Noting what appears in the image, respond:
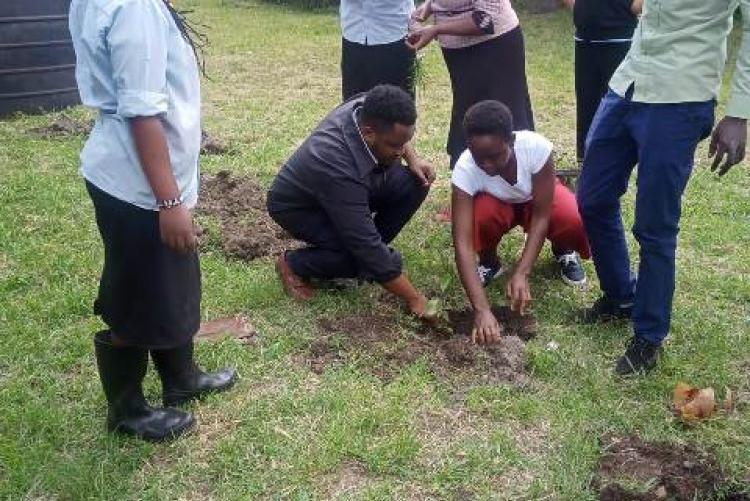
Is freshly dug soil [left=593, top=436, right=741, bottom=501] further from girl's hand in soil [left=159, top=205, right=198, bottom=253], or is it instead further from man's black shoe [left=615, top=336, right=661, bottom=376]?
girl's hand in soil [left=159, top=205, right=198, bottom=253]

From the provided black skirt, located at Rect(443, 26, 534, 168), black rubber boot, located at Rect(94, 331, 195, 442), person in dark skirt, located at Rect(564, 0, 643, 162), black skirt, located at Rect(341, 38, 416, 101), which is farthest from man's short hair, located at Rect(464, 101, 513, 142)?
person in dark skirt, located at Rect(564, 0, 643, 162)

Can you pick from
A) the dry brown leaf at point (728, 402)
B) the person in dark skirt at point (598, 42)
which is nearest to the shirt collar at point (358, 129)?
the dry brown leaf at point (728, 402)

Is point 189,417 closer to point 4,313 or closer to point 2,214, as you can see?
point 4,313

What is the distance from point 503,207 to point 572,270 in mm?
508

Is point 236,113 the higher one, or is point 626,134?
point 626,134

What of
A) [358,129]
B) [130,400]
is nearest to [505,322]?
[358,129]

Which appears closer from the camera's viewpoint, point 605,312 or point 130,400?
point 130,400

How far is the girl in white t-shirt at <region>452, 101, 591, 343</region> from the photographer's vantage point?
11.2 ft

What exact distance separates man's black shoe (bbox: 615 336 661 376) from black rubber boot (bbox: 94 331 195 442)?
63.2 inches

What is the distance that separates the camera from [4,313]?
12.0 ft

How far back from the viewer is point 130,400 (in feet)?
9.16

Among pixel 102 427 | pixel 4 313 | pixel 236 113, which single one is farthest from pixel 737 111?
pixel 236 113

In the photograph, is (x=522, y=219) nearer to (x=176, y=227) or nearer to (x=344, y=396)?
(x=344, y=396)

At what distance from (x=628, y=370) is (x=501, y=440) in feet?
2.26
